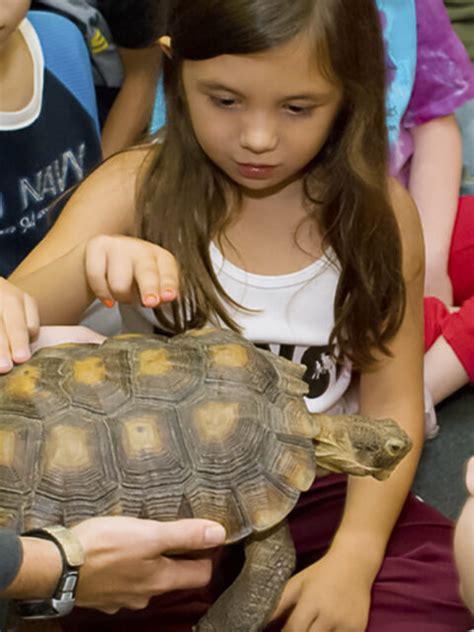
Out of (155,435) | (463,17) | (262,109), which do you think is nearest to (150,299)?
(155,435)

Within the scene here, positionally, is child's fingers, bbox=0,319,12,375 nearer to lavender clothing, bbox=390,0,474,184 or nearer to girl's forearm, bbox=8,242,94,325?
girl's forearm, bbox=8,242,94,325

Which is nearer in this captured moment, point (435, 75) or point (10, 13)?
point (10, 13)

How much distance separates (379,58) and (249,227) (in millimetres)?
248

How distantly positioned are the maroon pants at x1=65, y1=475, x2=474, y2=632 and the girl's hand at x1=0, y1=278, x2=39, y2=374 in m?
0.35

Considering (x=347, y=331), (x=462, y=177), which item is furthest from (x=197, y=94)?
(x=462, y=177)

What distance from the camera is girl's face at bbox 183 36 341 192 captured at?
104 centimetres

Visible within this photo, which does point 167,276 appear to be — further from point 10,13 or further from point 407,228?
point 10,13

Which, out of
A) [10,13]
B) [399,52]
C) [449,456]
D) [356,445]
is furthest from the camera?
[399,52]

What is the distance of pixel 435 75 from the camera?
1809 millimetres

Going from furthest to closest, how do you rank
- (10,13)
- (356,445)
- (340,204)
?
1. (10,13)
2. (340,204)
3. (356,445)

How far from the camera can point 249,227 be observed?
126 centimetres

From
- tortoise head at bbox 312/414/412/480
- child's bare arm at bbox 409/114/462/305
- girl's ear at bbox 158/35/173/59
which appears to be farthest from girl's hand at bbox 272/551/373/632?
child's bare arm at bbox 409/114/462/305

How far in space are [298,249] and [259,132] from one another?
0.73 ft

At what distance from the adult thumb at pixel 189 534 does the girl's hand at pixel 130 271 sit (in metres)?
0.20
